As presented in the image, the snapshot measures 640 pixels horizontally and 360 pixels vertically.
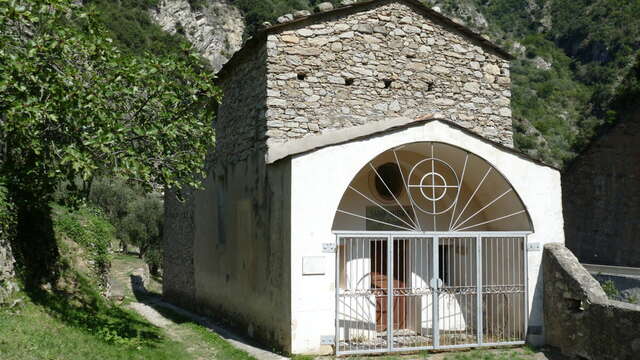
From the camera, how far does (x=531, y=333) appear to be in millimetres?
9070

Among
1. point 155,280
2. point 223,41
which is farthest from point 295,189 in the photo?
point 223,41

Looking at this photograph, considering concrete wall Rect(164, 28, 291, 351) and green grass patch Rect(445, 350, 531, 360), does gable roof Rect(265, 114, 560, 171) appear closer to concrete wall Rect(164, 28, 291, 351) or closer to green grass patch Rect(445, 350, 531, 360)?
concrete wall Rect(164, 28, 291, 351)

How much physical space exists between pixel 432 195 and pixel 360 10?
11.9 feet

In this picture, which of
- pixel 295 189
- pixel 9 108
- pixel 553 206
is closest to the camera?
pixel 9 108

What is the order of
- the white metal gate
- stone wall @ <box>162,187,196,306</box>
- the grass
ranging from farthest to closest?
stone wall @ <box>162,187,196,306</box> → the white metal gate → the grass

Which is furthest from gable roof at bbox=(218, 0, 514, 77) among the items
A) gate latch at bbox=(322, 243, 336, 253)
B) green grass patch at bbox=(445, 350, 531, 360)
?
green grass patch at bbox=(445, 350, 531, 360)

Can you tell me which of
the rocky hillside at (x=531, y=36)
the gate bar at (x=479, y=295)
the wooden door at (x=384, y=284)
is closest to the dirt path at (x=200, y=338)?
the gate bar at (x=479, y=295)

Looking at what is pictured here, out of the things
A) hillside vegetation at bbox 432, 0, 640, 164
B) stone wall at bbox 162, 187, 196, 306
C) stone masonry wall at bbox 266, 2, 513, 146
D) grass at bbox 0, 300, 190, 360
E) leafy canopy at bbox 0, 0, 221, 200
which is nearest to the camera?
grass at bbox 0, 300, 190, 360

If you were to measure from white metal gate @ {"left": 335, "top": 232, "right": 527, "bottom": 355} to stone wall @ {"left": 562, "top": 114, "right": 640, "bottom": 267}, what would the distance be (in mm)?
11671

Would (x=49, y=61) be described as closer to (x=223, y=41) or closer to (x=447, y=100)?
(x=447, y=100)

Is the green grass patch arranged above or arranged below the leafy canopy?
below

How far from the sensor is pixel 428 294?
8961mm

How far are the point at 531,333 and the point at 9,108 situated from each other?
812 cm

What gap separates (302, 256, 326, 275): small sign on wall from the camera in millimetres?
8023
